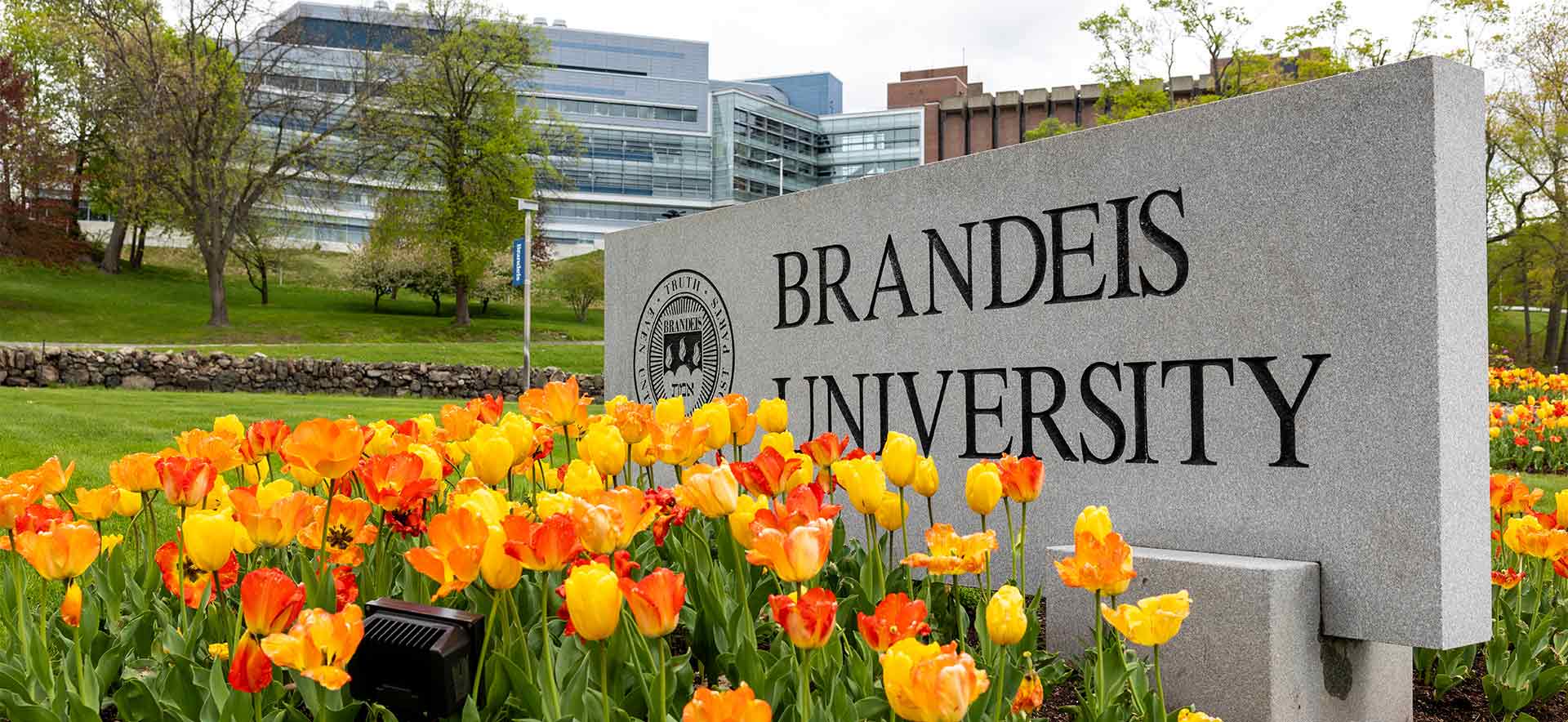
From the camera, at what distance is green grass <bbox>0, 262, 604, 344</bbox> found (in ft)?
90.9

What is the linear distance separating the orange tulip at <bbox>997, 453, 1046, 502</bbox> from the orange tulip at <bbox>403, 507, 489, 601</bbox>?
1127 mm

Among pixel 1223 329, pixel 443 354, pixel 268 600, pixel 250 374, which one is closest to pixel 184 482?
pixel 268 600

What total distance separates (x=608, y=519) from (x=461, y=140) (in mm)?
33528

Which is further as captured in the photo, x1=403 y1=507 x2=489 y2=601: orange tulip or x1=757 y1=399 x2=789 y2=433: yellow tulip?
x1=757 y1=399 x2=789 y2=433: yellow tulip

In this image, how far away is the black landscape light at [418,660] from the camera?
1.81 m

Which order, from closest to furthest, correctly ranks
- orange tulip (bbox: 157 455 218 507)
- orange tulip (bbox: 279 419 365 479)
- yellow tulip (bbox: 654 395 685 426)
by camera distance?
orange tulip (bbox: 279 419 365 479) < orange tulip (bbox: 157 455 218 507) < yellow tulip (bbox: 654 395 685 426)

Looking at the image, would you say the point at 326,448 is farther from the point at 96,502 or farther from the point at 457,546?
the point at 96,502

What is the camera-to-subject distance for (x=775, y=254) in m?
4.87

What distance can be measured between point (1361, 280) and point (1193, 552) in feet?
2.89

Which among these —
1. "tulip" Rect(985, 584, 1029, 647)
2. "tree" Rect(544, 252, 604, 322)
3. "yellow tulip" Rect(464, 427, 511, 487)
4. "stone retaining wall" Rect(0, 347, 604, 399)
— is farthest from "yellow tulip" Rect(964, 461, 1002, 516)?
"tree" Rect(544, 252, 604, 322)

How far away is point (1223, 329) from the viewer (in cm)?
310

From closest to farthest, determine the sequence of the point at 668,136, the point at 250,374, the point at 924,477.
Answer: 1. the point at 924,477
2. the point at 250,374
3. the point at 668,136

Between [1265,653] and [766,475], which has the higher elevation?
[766,475]

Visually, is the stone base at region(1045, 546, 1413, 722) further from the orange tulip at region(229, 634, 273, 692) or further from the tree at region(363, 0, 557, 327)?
the tree at region(363, 0, 557, 327)
